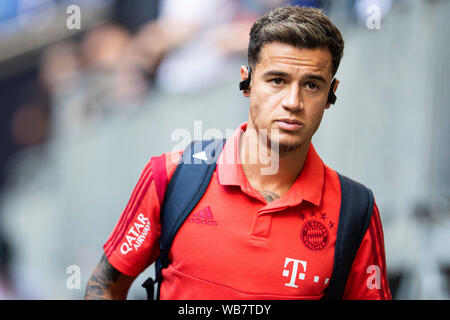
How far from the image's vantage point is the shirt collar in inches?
69.8

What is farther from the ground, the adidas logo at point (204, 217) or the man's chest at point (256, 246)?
the adidas logo at point (204, 217)

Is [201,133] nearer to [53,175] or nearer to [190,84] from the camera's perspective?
[190,84]

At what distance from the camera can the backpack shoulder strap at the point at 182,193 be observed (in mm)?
1770

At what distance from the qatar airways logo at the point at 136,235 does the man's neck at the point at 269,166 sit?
0.42 meters

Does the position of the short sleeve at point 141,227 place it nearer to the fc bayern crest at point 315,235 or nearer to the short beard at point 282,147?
the short beard at point 282,147

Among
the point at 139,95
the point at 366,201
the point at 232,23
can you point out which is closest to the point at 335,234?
the point at 366,201

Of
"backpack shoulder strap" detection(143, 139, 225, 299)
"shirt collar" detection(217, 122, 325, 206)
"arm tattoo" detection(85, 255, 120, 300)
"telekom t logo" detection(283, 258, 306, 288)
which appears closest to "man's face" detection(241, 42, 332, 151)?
"shirt collar" detection(217, 122, 325, 206)

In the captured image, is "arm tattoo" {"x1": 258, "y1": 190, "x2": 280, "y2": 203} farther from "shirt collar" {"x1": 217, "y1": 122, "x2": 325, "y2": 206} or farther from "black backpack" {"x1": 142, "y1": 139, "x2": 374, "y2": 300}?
"black backpack" {"x1": 142, "y1": 139, "x2": 374, "y2": 300}

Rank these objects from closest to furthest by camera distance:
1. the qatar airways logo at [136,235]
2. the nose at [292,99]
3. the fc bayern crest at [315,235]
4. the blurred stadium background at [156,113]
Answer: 1. the nose at [292,99]
2. the fc bayern crest at [315,235]
3. the qatar airways logo at [136,235]
4. the blurred stadium background at [156,113]

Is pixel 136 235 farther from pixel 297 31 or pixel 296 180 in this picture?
pixel 297 31

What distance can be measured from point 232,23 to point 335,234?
2490 millimetres

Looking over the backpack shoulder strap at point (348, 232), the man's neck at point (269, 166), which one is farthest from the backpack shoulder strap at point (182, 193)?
the backpack shoulder strap at point (348, 232)

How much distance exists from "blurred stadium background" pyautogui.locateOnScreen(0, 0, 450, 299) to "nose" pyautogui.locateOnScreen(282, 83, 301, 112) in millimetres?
1997

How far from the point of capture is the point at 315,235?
1.75 metres
